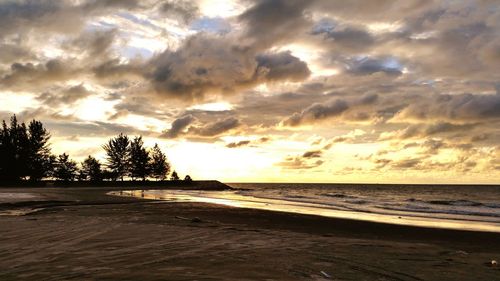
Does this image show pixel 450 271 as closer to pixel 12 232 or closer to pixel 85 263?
pixel 85 263

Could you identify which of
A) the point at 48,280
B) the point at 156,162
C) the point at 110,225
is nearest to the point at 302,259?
the point at 48,280

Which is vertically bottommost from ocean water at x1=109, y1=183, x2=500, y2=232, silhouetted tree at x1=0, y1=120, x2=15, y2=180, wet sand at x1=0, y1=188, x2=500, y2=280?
ocean water at x1=109, y1=183, x2=500, y2=232

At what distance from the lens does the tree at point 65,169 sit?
11168 cm

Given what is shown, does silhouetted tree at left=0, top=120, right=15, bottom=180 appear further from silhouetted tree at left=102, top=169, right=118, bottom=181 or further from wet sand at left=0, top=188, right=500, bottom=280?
wet sand at left=0, top=188, right=500, bottom=280

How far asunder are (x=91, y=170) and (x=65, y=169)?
710 centimetres

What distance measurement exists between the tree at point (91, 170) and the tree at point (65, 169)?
275cm

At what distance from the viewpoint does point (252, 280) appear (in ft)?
22.1

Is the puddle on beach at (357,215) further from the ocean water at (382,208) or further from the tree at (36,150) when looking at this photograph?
the tree at (36,150)

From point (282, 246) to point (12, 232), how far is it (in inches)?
310

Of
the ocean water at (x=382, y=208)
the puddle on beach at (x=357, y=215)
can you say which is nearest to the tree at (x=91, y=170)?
the ocean water at (x=382, y=208)

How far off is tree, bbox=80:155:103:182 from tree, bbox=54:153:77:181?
2.75m

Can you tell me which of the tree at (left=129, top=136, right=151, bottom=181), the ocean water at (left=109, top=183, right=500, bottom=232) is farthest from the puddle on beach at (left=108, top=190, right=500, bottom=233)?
the tree at (left=129, top=136, right=151, bottom=181)

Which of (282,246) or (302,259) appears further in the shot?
(282,246)

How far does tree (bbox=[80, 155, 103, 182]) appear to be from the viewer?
112 metres
